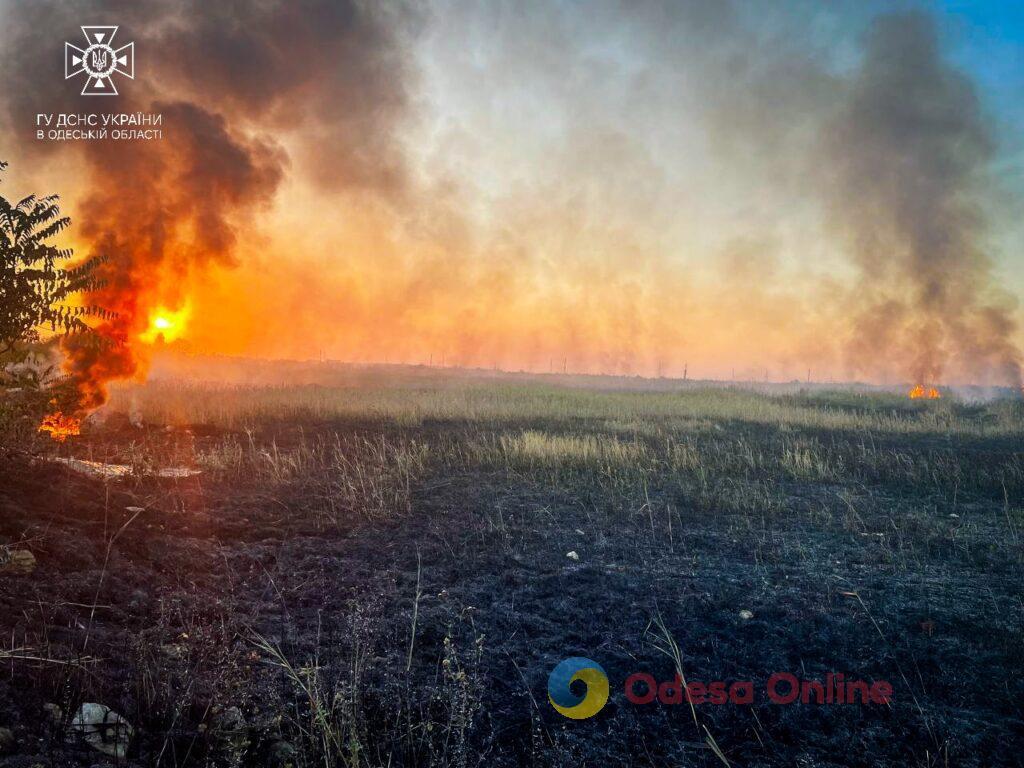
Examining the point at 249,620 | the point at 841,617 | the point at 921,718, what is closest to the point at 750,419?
the point at 841,617

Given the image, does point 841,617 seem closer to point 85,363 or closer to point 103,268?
point 85,363

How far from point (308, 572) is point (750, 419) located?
19501 millimetres

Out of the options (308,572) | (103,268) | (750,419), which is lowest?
(308,572)

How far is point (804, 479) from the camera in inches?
435

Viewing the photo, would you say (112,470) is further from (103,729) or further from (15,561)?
(103,729)

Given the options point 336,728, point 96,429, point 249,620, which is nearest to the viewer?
point 336,728

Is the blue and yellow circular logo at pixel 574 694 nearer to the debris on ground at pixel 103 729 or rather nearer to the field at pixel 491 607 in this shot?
the field at pixel 491 607

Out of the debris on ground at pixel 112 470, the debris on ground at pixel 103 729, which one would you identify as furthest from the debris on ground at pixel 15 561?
the debris on ground at pixel 112 470

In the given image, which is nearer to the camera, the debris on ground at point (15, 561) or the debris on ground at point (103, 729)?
the debris on ground at point (103, 729)

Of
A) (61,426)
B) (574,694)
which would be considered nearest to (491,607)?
(574,694)

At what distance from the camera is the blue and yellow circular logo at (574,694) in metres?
3.42

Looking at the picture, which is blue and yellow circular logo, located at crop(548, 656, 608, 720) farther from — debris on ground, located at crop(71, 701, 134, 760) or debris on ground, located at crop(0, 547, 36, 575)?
debris on ground, located at crop(0, 547, 36, 575)

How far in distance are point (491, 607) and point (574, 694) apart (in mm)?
1407

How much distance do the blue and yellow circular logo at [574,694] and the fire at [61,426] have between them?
34.6ft
